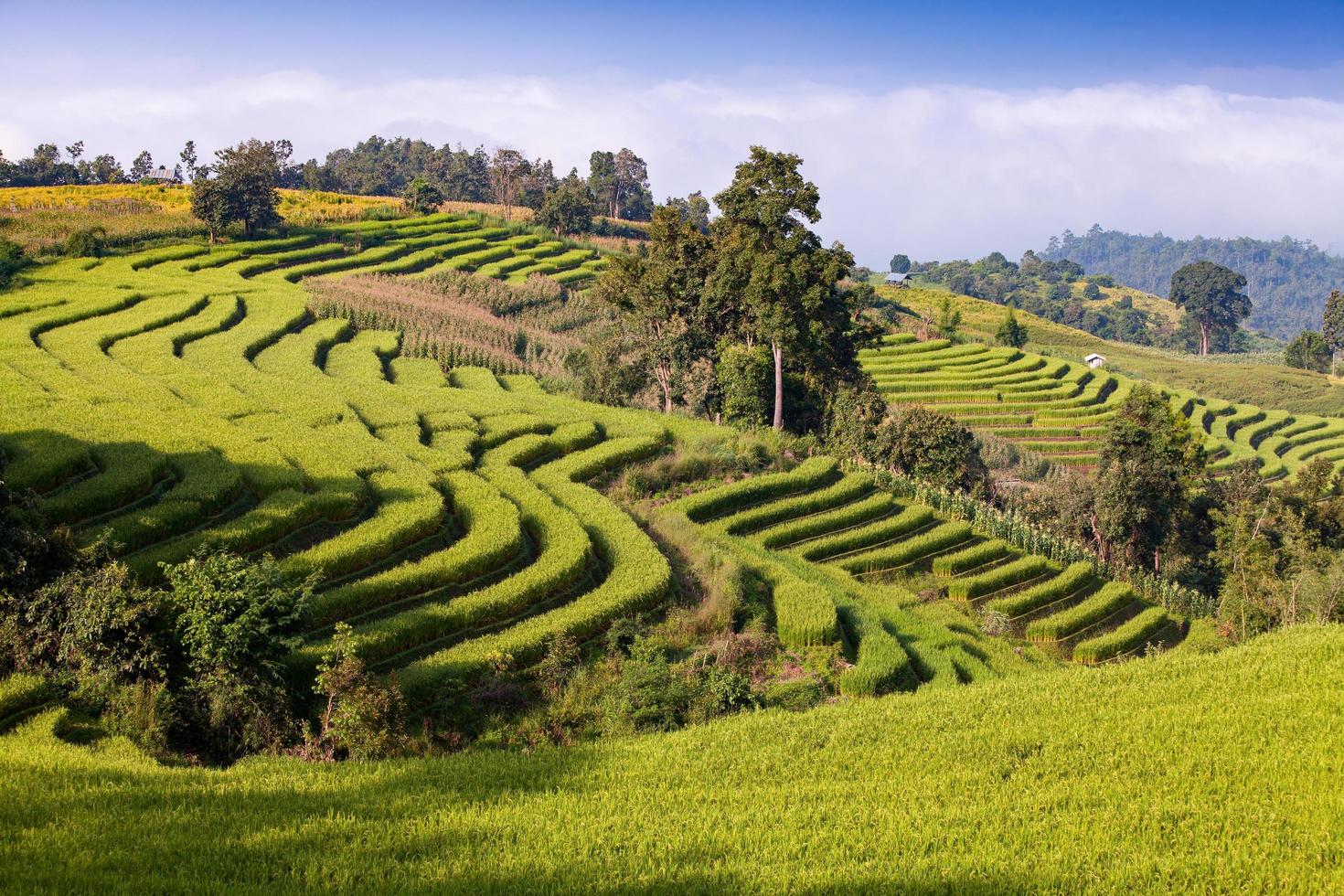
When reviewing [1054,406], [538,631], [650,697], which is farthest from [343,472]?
[1054,406]

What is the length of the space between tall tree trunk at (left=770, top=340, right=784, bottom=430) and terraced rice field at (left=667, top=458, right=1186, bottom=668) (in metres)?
5.24

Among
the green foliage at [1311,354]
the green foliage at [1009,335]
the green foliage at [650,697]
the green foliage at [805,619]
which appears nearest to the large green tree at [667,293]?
the green foliage at [805,619]

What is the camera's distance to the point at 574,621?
669 inches


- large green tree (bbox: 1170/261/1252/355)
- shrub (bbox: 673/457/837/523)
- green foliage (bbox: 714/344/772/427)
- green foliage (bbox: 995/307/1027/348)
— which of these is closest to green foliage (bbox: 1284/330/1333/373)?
large green tree (bbox: 1170/261/1252/355)

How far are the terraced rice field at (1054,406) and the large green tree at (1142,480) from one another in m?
16.2

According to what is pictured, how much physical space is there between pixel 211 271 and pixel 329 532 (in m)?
31.8

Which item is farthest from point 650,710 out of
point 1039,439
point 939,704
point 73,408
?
point 1039,439

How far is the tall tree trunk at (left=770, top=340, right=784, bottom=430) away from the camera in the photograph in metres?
35.4

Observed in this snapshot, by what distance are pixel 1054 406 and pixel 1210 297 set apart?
79874mm

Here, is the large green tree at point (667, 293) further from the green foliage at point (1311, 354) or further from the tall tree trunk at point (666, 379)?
the green foliage at point (1311, 354)

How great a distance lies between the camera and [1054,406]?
185 ft

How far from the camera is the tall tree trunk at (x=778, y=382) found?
35438 millimetres

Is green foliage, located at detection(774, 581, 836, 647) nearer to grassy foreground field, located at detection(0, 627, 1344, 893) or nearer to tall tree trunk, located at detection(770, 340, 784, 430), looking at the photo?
grassy foreground field, located at detection(0, 627, 1344, 893)

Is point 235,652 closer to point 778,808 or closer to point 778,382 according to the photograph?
point 778,808
